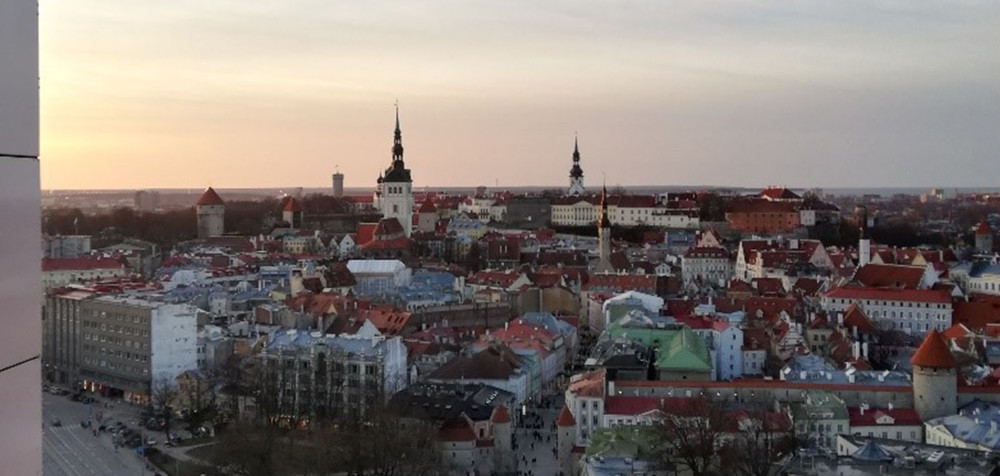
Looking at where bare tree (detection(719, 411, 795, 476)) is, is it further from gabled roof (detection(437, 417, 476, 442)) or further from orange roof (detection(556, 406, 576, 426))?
gabled roof (detection(437, 417, 476, 442))

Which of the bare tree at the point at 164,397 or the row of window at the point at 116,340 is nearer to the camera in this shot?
the bare tree at the point at 164,397

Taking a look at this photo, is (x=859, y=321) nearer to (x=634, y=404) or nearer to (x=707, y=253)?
(x=634, y=404)

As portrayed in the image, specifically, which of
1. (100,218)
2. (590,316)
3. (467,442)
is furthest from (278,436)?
(100,218)

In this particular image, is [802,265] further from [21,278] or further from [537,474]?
[21,278]

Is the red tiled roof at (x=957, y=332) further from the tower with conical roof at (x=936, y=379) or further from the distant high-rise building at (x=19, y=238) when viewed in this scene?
the distant high-rise building at (x=19, y=238)

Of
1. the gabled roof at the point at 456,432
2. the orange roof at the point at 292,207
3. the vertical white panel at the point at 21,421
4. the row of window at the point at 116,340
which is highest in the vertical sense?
the vertical white panel at the point at 21,421

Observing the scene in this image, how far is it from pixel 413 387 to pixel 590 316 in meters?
14.5

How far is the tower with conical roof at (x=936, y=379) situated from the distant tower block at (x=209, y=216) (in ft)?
154

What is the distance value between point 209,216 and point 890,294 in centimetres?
3970

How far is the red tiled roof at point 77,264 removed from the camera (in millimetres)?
39344

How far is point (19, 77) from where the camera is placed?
92.5 inches

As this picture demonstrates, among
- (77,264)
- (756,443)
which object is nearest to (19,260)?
(756,443)

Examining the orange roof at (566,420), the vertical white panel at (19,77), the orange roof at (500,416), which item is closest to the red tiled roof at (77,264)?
the orange roof at (500,416)

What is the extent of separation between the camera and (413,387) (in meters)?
22.3
